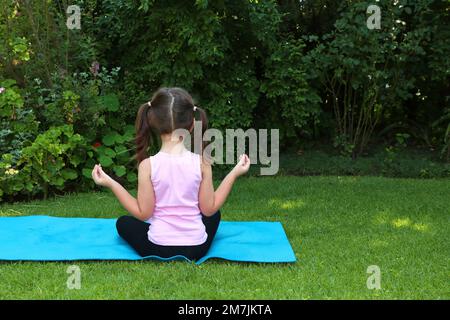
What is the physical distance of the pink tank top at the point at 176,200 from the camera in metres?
3.51

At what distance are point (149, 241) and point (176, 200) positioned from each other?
30 cm

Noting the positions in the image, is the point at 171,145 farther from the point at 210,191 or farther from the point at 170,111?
the point at 210,191

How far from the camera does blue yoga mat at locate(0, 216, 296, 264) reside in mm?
3547

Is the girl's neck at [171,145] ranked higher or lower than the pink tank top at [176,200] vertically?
higher

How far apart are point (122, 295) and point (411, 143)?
5642mm

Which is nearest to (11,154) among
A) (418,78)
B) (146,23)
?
(146,23)

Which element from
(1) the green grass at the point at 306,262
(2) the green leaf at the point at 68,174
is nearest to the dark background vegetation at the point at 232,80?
(2) the green leaf at the point at 68,174

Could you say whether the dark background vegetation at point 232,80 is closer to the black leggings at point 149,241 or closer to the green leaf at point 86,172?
the green leaf at point 86,172

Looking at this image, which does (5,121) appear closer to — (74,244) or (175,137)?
(74,244)

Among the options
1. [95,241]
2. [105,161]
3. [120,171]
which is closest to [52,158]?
[105,161]

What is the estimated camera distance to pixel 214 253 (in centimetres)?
359

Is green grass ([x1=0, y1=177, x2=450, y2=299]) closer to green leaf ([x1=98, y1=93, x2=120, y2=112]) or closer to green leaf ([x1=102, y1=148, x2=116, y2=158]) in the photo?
green leaf ([x1=102, y1=148, x2=116, y2=158])

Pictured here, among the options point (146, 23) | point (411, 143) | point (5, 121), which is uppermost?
point (146, 23)

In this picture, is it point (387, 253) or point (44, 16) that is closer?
point (387, 253)
